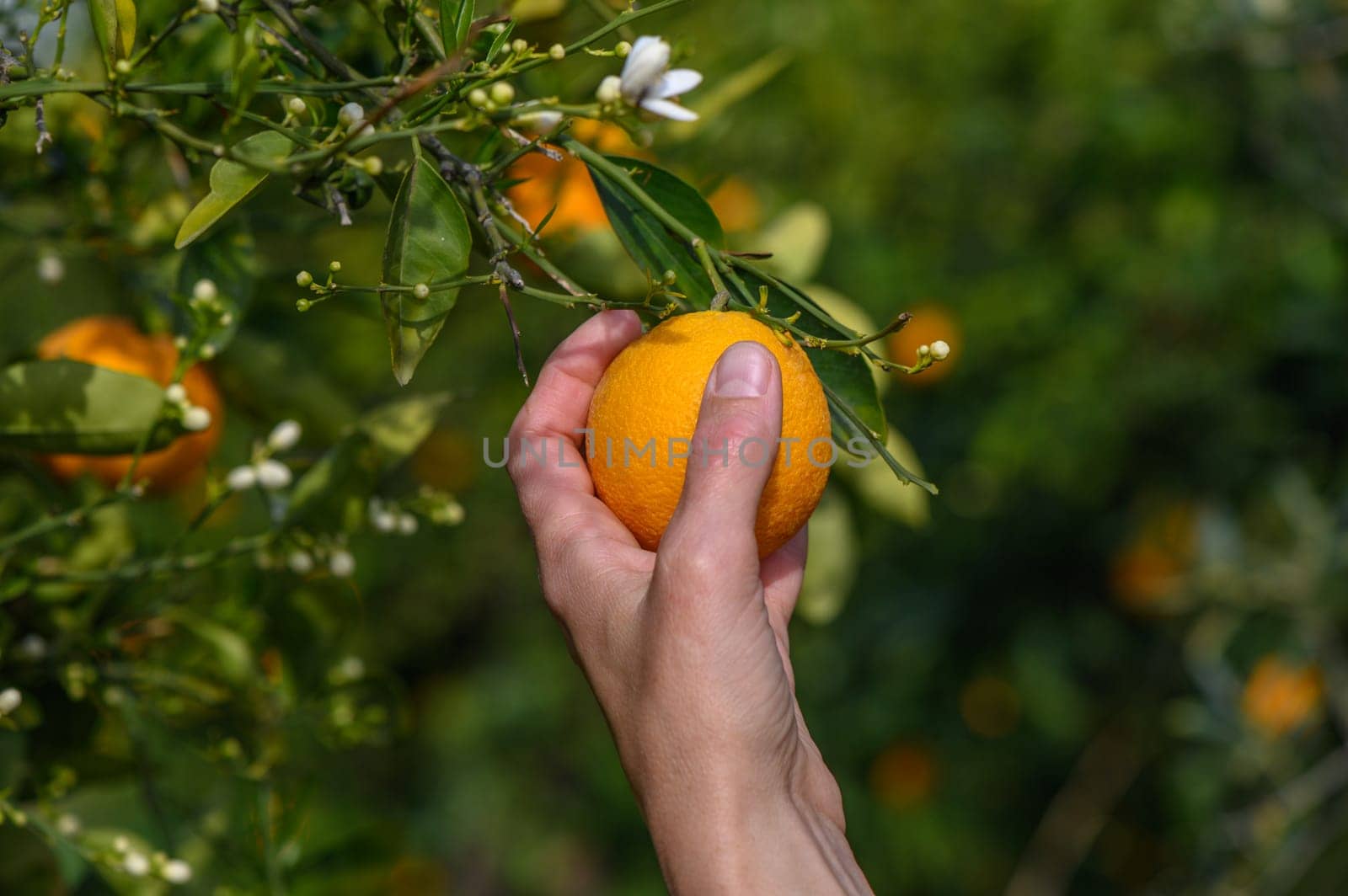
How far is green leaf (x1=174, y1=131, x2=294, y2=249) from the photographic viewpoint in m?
0.54

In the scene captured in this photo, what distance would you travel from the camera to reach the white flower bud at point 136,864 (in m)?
0.71

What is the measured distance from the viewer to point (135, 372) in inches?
32.6

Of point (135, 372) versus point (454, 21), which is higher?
point (454, 21)

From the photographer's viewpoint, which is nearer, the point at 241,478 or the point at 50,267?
the point at 241,478

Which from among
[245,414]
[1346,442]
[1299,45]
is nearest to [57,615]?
[245,414]

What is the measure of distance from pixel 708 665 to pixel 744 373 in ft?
0.54

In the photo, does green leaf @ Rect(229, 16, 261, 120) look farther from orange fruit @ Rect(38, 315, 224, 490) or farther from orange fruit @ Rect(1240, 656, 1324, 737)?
orange fruit @ Rect(1240, 656, 1324, 737)

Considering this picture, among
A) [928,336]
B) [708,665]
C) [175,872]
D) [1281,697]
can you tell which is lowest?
[1281,697]

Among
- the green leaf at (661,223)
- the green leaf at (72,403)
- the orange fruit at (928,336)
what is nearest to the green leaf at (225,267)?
the green leaf at (72,403)

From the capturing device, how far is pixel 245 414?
0.99 metres

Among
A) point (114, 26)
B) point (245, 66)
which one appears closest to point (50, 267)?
point (114, 26)

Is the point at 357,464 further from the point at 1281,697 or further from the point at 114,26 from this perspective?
the point at 1281,697

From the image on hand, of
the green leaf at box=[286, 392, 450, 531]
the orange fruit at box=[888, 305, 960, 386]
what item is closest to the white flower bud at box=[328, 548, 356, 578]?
the green leaf at box=[286, 392, 450, 531]

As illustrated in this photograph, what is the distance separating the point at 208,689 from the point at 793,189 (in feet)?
3.97
